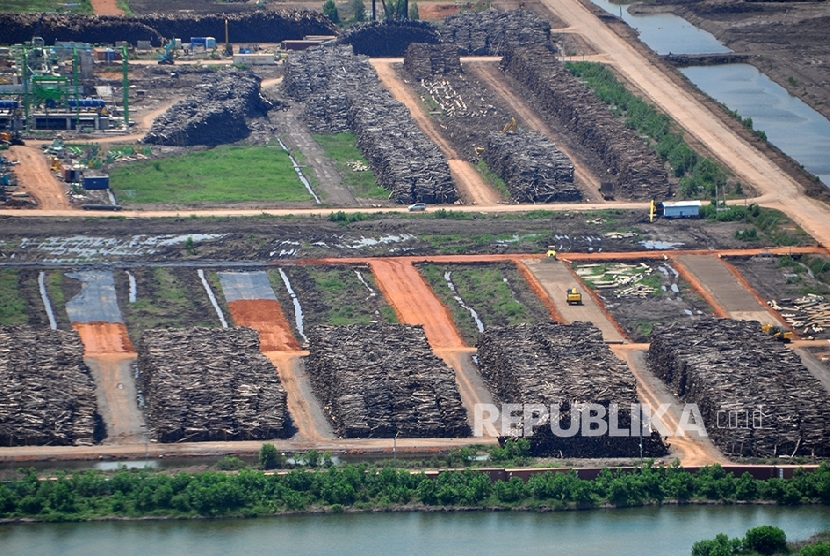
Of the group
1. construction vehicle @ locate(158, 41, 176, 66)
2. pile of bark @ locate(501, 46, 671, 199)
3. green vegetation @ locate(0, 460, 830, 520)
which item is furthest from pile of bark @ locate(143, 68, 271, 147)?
green vegetation @ locate(0, 460, 830, 520)

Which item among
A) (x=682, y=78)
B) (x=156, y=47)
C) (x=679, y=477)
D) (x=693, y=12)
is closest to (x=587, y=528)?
(x=679, y=477)

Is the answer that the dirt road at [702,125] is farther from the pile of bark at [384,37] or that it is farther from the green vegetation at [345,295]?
the green vegetation at [345,295]

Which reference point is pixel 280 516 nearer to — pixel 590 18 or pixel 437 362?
pixel 437 362

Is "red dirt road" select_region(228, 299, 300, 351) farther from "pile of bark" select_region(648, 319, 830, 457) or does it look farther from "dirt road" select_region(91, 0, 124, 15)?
"dirt road" select_region(91, 0, 124, 15)

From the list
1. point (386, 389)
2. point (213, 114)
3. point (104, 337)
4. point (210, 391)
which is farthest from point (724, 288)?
point (213, 114)

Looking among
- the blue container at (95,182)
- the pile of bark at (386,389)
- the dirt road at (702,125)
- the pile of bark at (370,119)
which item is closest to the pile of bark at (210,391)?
the pile of bark at (386,389)

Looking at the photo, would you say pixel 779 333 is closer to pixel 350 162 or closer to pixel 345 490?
pixel 345 490

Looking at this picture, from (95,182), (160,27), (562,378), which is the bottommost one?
(562,378)
